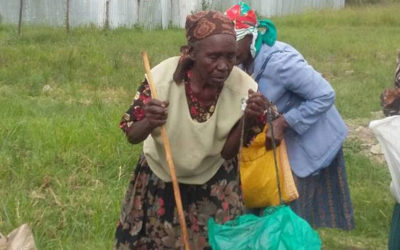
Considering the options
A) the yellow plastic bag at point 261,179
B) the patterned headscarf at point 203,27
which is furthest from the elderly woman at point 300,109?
the patterned headscarf at point 203,27

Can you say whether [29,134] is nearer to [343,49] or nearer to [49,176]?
[49,176]

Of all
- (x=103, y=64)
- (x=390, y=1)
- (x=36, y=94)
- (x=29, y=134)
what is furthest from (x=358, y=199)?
(x=390, y=1)

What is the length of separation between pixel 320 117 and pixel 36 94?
5.24m

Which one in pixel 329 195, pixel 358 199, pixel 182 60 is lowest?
pixel 358 199

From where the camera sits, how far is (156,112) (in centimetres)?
266

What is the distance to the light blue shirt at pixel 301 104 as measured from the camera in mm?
3643

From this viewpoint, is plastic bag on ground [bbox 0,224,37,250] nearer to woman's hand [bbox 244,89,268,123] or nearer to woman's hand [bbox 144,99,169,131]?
woman's hand [bbox 144,99,169,131]

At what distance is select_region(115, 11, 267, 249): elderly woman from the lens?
2.73 metres

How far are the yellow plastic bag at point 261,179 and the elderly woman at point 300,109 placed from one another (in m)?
0.11

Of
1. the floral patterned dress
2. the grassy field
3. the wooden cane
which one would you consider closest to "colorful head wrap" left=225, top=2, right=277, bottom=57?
the floral patterned dress

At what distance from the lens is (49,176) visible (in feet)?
17.0

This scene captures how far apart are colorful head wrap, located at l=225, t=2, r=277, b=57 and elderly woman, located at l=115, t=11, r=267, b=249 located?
0.68m

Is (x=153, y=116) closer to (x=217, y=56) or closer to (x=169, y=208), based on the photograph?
(x=217, y=56)

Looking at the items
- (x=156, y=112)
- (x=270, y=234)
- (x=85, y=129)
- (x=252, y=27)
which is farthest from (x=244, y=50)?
(x=85, y=129)
